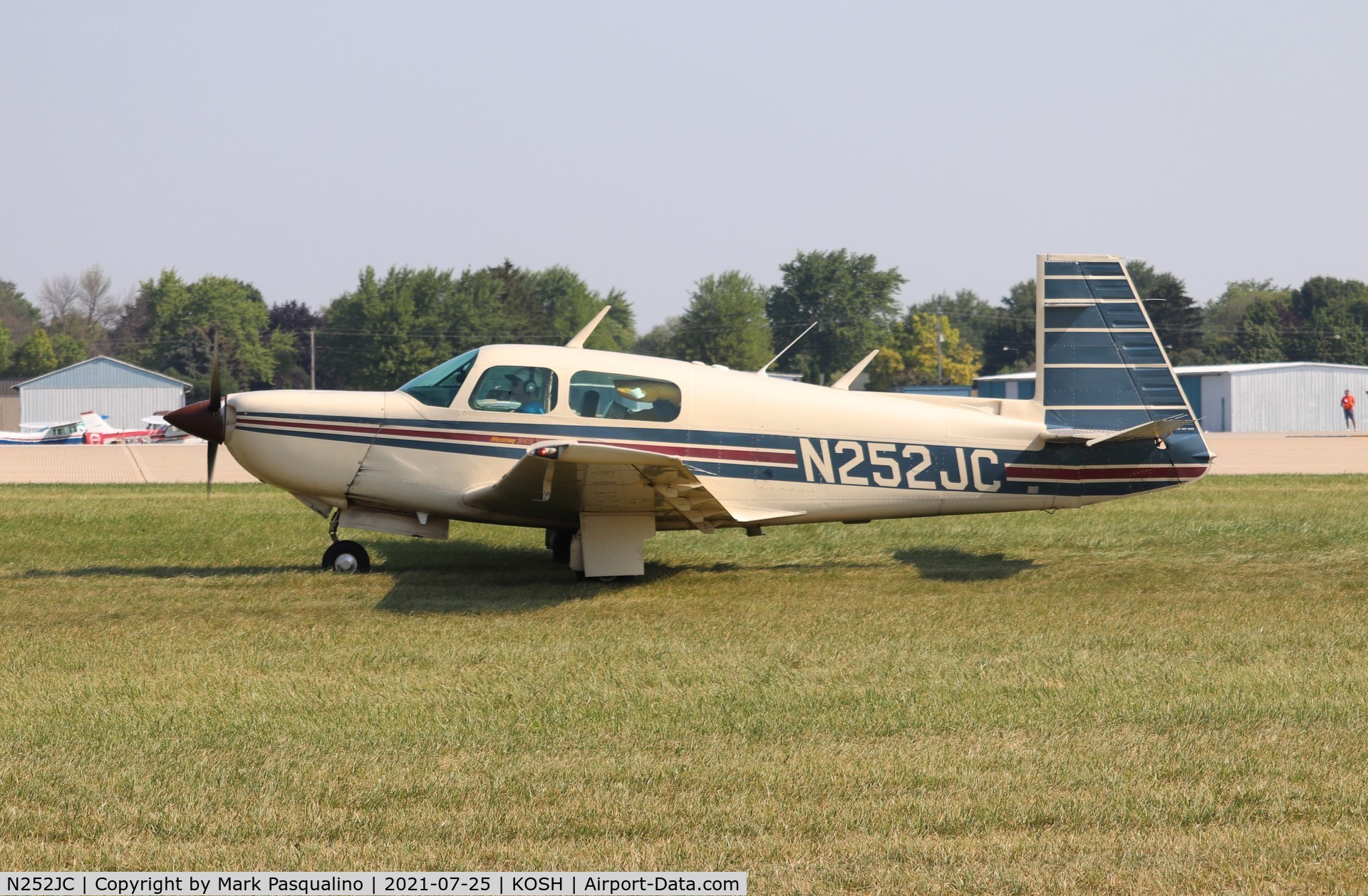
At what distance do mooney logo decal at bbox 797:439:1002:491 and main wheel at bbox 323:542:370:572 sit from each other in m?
3.95

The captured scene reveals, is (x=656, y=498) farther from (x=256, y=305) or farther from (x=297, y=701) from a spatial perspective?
(x=256, y=305)

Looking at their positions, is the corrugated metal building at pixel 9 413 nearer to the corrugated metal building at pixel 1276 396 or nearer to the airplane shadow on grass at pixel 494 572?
the corrugated metal building at pixel 1276 396

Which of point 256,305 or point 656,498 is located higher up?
point 256,305

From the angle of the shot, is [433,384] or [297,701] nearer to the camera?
[297,701]

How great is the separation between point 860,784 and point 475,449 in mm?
5994

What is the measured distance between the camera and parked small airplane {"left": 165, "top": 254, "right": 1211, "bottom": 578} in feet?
32.9

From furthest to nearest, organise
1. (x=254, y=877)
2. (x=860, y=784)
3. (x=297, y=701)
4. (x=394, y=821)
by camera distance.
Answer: (x=297, y=701) → (x=860, y=784) → (x=394, y=821) → (x=254, y=877)

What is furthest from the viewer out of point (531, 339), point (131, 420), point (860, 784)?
point (531, 339)

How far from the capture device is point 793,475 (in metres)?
10.3

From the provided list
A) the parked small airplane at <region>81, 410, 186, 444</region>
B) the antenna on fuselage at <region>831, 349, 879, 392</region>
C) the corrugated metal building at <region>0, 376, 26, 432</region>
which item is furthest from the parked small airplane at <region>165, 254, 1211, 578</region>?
the corrugated metal building at <region>0, 376, 26, 432</region>

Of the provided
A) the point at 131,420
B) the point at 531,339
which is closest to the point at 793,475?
the point at 131,420

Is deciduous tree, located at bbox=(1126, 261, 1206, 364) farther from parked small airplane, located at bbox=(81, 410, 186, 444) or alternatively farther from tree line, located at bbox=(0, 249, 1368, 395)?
parked small airplane, located at bbox=(81, 410, 186, 444)

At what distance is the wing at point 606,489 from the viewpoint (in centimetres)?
839

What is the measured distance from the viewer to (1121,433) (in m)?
9.96
